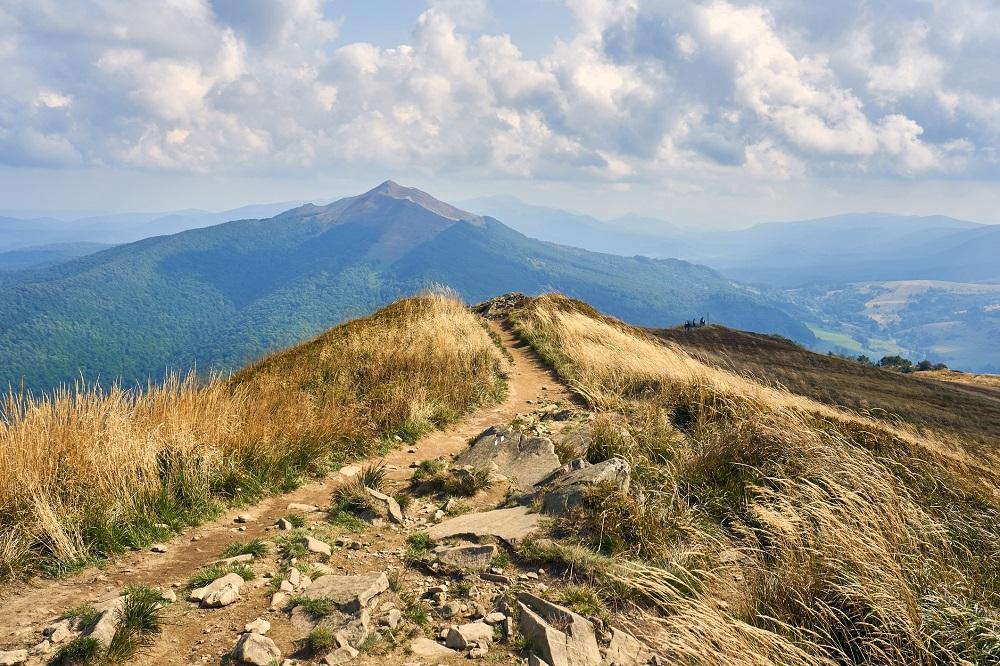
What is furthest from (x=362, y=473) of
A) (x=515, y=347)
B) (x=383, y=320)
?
(x=515, y=347)

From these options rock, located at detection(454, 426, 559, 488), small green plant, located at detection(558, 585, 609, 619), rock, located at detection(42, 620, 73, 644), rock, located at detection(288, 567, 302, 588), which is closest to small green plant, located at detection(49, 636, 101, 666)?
rock, located at detection(42, 620, 73, 644)

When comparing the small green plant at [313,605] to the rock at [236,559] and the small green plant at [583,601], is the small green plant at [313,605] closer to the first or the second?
the rock at [236,559]

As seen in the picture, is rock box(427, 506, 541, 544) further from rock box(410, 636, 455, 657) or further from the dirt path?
rock box(410, 636, 455, 657)

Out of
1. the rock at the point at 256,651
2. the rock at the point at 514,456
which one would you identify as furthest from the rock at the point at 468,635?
the rock at the point at 514,456

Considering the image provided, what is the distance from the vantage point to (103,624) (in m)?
3.58

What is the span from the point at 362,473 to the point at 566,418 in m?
4.38

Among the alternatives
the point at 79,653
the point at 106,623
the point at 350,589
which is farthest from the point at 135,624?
the point at 350,589

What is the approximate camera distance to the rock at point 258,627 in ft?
12.4

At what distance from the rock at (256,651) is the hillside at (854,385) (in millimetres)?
15240

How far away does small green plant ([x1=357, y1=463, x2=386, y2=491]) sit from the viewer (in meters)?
6.85

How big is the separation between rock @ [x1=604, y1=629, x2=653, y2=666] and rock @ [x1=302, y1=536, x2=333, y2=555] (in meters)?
2.94

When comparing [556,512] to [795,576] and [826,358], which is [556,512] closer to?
[795,576]

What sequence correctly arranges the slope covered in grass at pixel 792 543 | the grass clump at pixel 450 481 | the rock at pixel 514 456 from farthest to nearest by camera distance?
the rock at pixel 514 456 < the grass clump at pixel 450 481 < the slope covered in grass at pixel 792 543

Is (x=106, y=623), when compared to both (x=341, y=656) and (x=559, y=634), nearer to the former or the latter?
(x=341, y=656)
